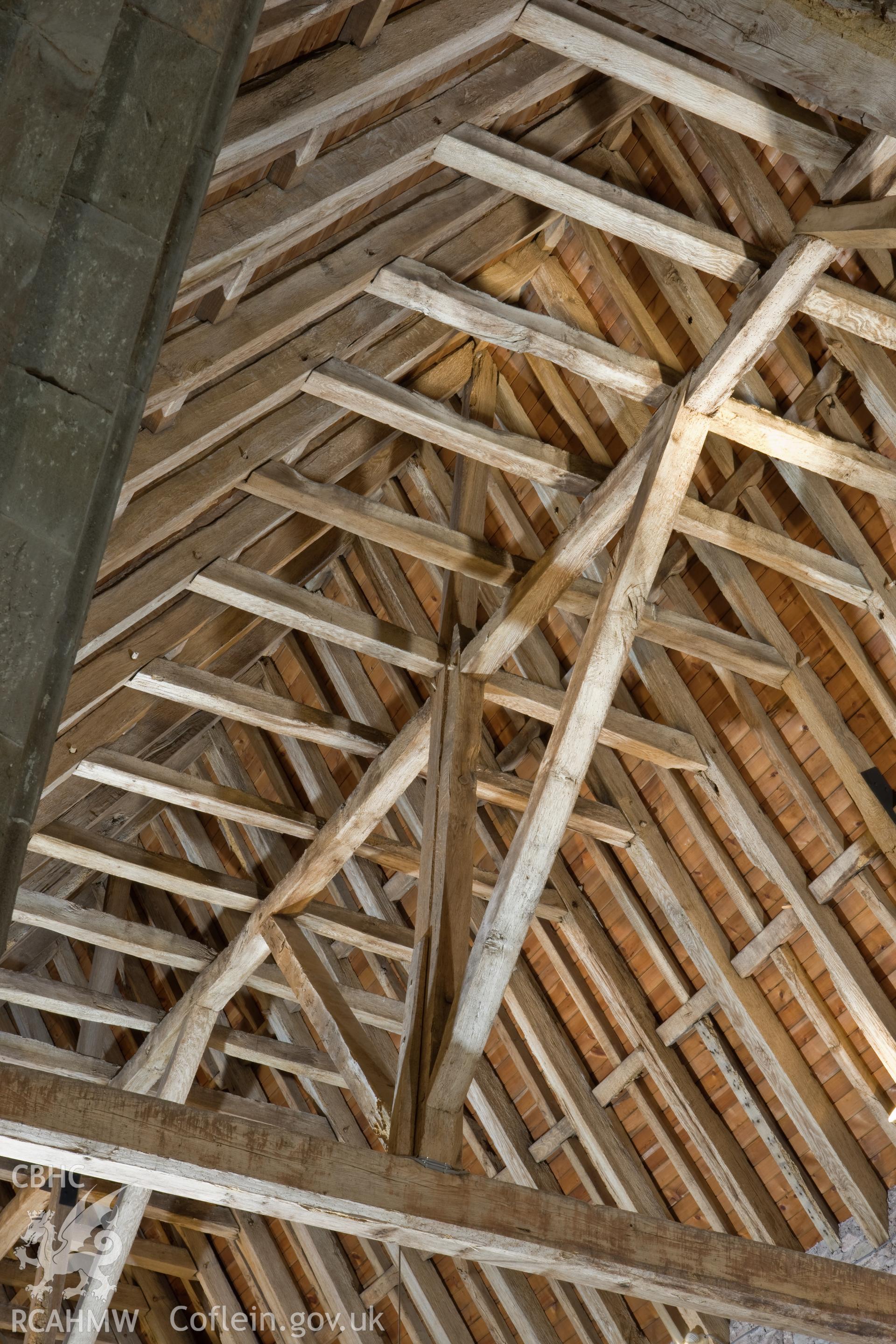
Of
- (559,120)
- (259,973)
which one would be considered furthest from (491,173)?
(259,973)

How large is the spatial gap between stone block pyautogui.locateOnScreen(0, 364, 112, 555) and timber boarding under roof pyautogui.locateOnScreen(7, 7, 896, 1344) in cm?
135

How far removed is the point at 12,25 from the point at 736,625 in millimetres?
3961

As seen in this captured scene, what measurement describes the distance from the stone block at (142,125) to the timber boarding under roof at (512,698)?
→ 40.7 inches

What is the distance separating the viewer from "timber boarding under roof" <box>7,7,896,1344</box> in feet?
10.6

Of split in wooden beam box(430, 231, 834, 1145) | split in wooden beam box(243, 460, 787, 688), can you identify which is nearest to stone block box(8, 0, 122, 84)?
split in wooden beam box(430, 231, 834, 1145)

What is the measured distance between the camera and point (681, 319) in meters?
4.66

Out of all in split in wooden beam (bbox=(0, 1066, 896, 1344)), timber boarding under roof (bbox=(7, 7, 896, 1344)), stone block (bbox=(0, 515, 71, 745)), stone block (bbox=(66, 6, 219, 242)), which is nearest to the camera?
stone block (bbox=(0, 515, 71, 745))

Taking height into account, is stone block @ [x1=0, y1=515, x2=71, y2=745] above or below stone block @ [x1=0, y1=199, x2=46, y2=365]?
below

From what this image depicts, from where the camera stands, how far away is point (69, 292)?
153 cm

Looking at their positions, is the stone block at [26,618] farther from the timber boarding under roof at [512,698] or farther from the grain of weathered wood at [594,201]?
the grain of weathered wood at [594,201]

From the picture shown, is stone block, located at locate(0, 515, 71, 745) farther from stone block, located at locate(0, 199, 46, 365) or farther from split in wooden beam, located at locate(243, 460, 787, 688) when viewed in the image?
split in wooden beam, located at locate(243, 460, 787, 688)

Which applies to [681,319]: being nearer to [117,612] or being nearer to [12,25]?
[117,612]

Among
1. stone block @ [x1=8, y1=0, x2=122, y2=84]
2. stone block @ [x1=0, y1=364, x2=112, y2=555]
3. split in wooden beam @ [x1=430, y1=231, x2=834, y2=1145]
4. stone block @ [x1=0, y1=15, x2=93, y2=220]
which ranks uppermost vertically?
split in wooden beam @ [x1=430, y1=231, x2=834, y2=1145]

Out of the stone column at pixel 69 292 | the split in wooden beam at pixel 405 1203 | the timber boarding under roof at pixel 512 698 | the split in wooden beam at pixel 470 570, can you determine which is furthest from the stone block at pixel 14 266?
the split in wooden beam at pixel 470 570
